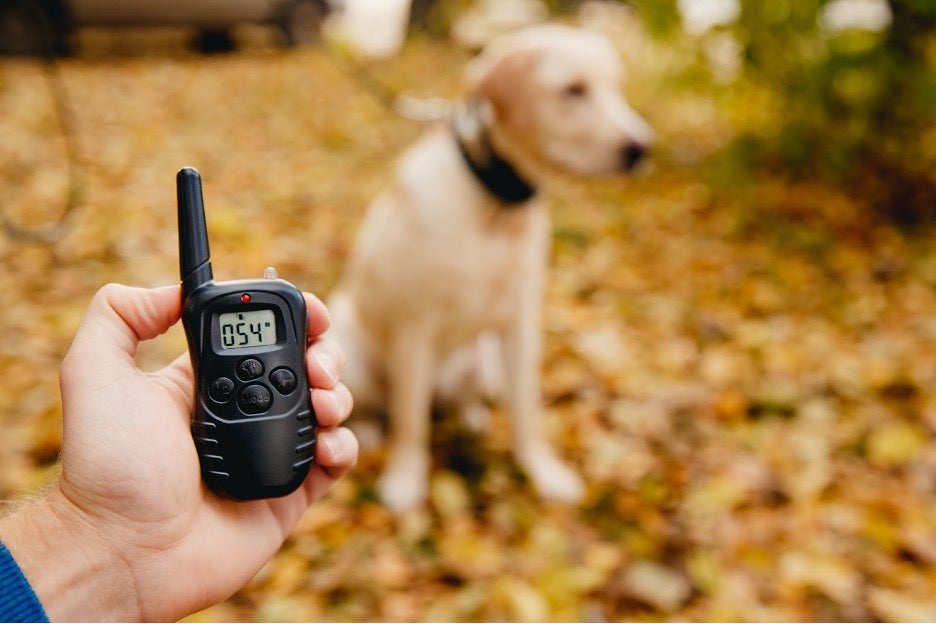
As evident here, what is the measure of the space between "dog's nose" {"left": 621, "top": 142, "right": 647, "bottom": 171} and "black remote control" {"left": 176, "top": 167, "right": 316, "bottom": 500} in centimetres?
133

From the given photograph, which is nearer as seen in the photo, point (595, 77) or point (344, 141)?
point (595, 77)

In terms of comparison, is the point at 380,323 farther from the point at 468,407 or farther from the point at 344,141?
the point at 344,141

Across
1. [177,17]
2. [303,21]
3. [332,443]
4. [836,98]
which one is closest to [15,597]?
[332,443]

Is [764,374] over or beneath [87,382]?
beneath

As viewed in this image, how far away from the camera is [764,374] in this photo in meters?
2.80

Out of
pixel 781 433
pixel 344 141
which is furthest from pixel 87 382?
pixel 344 141

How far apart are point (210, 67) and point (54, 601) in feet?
24.9

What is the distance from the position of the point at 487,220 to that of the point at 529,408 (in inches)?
27.4

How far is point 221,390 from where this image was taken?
1.05 meters

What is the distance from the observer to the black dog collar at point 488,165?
1.96 metres

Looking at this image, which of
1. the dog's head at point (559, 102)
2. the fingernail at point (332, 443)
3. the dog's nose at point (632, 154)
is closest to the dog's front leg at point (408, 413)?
the dog's head at point (559, 102)

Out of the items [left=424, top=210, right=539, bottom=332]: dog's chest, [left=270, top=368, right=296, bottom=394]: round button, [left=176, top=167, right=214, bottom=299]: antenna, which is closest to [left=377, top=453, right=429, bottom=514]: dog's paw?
[left=424, top=210, right=539, bottom=332]: dog's chest

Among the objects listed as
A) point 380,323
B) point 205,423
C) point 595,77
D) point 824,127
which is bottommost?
point 380,323

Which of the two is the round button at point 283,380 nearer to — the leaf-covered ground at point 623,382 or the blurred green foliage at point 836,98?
→ the leaf-covered ground at point 623,382
